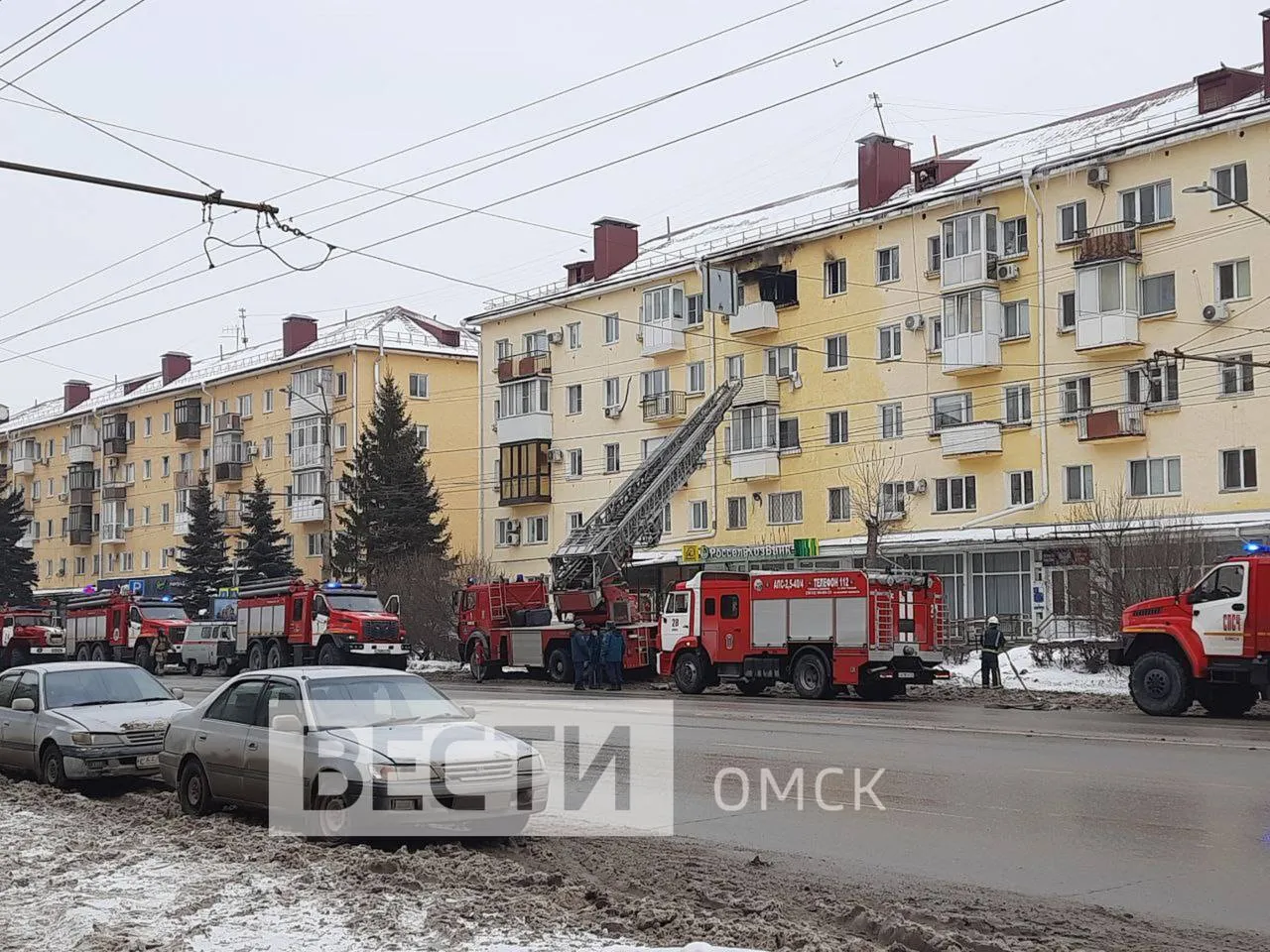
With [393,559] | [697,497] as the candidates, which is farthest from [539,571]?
[697,497]

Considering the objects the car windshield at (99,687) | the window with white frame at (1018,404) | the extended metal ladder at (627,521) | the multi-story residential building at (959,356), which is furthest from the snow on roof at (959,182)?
the car windshield at (99,687)

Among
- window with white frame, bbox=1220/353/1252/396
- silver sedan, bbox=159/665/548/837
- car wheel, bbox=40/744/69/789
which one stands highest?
window with white frame, bbox=1220/353/1252/396

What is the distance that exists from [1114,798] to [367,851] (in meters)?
6.76

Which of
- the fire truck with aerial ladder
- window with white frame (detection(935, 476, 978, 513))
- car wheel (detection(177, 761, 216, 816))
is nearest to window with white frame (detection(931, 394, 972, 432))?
window with white frame (detection(935, 476, 978, 513))

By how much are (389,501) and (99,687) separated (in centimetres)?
4812

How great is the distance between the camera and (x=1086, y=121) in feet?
163

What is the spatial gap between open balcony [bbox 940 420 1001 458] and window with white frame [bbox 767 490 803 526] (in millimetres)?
6835

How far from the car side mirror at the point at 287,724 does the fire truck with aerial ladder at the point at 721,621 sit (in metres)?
19.8

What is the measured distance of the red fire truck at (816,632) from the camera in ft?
99.2

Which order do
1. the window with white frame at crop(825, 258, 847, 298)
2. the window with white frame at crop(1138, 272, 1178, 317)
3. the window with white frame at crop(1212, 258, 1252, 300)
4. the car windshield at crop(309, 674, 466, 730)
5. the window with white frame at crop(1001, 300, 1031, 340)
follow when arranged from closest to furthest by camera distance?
the car windshield at crop(309, 674, 466, 730) → the window with white frame at crop(1212, 258, 1252, 300) → the window with white frame at crop(1138, 272, 1178, 317) → the window with white frame at crop(1001, 300, 1031, 340) → the window with white frame at crop(825, 258, 847, 298)

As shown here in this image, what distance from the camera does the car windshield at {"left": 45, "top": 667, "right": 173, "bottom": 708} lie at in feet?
53.8

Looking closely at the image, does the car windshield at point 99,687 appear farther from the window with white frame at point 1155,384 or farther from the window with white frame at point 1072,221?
the window with white frame at point 1072,221

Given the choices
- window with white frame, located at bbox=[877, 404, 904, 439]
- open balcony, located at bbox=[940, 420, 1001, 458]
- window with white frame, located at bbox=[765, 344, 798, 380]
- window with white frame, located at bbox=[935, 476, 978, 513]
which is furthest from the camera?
window with white frame, located at bbox=[765, 344, 798, 380]

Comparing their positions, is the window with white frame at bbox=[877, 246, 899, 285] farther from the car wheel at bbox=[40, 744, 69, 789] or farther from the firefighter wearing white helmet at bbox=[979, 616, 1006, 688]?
the car wheel at bbox=[40, 744, 69, 789]
